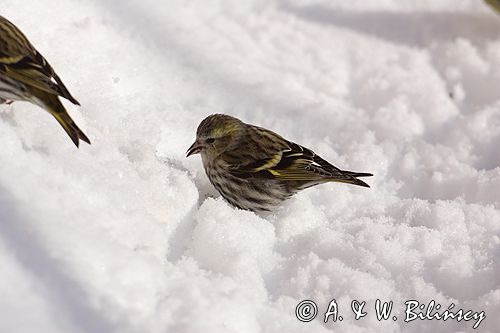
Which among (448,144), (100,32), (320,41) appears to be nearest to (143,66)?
(100,32)

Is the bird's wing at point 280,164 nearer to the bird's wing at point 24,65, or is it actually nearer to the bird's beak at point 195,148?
the bird's beak at point 195,148

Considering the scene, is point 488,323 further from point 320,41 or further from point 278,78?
point 320,41

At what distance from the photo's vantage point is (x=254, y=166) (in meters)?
3.54

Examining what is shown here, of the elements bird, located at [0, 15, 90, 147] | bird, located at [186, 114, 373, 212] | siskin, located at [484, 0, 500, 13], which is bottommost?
bird, located at [186, 114, 373, 212]

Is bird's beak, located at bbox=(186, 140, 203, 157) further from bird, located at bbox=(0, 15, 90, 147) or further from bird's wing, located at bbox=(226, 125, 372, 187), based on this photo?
bird, located at bbox=(0, 15, 90, 147)

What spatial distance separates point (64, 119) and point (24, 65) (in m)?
0.32

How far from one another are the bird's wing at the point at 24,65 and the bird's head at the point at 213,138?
36.9 inches

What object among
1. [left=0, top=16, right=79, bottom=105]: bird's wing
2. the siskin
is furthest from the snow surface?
[left=0, top=16, right=79, bottom=105]: bird's wing

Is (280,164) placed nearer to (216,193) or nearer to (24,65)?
(216,193)

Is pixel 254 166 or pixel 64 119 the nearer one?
pixel 64 119

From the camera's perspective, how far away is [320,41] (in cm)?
496

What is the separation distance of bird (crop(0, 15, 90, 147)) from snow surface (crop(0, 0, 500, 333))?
0.17 metres

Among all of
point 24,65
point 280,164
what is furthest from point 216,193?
point 24,65

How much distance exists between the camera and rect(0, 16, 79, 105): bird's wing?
106 inches
